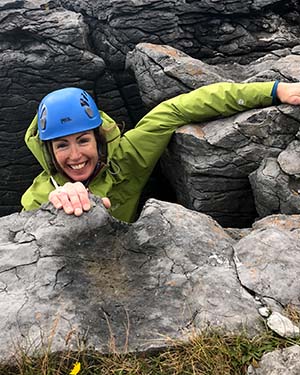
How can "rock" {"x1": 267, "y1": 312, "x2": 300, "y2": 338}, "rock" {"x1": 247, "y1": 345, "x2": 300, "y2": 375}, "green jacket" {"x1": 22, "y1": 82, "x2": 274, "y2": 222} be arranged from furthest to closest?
"green jacket" {"x1": 22, "y1": 82, "x2": 274, "y2": 222}, "rock" {"x1": 267, "y1": 312, "x2": 300, "y2": 338}, "rock" {"x1": 247, "y1": 345, "x2": 300, "y2": 375}

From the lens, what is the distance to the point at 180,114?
869 centimetres

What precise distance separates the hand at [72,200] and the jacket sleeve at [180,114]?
248cm

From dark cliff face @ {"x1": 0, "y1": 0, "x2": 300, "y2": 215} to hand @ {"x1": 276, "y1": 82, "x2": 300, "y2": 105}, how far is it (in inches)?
113

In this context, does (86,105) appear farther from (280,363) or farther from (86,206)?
(280,363)

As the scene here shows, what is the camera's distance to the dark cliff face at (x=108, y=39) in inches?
413

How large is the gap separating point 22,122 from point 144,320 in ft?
23.7

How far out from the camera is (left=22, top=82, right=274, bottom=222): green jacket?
8312 mm

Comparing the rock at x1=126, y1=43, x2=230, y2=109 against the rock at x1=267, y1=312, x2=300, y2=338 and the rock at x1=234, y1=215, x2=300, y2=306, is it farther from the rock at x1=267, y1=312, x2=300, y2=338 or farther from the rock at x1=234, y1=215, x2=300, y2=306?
the rock at x1=267, y1=312, x2=300, y2=338

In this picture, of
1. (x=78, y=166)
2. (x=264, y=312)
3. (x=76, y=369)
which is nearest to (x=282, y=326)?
(x=264, y=312)

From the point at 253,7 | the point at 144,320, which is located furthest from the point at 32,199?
the point at 253,7

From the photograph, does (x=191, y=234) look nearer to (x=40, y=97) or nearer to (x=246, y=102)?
(x=246, y=102)

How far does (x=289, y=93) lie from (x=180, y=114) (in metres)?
1.79

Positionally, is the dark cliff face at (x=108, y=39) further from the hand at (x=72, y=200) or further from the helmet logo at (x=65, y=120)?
the hand at (x=72, y=200)

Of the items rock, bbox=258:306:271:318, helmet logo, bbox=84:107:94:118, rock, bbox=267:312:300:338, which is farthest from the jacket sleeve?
rock, bbox=267:312:300:338
